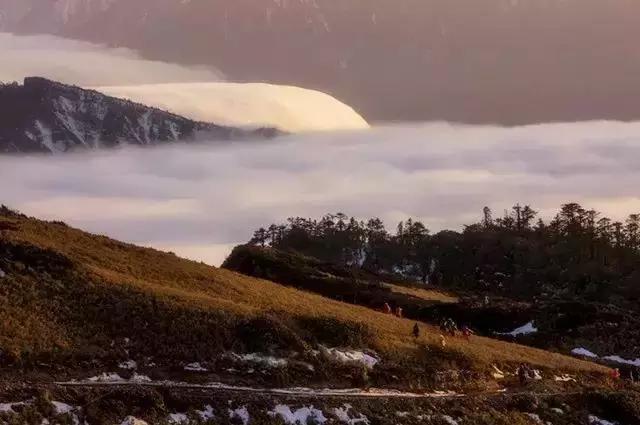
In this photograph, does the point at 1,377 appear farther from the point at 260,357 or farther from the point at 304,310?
the point at 304,310

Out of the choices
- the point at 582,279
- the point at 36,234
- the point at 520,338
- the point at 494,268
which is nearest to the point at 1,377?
the point at 36,234

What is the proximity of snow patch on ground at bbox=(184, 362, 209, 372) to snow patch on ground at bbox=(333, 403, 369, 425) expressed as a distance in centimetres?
756

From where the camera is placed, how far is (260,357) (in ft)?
154

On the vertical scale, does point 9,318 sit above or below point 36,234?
below

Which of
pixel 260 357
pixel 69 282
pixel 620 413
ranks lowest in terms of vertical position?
Answer: pixel 620 413

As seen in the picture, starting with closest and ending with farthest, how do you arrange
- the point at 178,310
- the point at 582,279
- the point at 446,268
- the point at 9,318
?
the point at 9,318
the point at 178,310
the point at 582,279
the point at 446,268

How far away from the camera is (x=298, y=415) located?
40.9 m

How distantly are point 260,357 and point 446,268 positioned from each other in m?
135

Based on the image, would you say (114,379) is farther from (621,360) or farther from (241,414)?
(621,360)

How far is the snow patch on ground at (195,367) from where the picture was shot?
43.9 metres

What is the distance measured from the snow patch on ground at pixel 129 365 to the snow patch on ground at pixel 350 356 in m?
11.8

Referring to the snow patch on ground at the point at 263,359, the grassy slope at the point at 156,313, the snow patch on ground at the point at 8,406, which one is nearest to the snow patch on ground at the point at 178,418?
the snow patch on ground at the point at 8,406

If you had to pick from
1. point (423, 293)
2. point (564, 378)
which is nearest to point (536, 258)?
point (423, 293)

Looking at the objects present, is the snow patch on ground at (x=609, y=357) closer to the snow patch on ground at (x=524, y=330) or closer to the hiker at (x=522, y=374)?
the snow patch on ground at (x=524, y=330)
